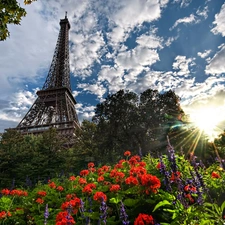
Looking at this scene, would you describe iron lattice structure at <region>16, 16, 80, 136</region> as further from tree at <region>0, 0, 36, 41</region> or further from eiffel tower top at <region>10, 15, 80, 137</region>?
tree at <region>0, 0, 36, 41</region>

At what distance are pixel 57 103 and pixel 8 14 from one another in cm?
4734

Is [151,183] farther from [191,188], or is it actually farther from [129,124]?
[129,124]

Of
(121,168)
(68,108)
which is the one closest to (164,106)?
(121,168)

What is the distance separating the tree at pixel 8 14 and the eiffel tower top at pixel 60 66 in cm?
5106

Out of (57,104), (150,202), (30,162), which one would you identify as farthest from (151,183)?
(57,104)

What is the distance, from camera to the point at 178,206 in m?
2.86

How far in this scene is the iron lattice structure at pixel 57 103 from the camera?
4656 centimetres

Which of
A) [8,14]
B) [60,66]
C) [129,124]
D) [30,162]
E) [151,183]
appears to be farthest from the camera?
[60,66]

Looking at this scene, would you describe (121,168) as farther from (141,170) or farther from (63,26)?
(63,26)

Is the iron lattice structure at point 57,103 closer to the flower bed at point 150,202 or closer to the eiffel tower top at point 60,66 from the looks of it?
the eiffel tower top at point 60,66

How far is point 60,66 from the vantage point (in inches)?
2437

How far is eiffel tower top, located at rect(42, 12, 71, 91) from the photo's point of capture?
57.2 m

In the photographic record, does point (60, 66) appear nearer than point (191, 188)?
No

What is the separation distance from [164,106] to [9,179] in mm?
19321
